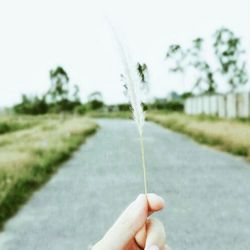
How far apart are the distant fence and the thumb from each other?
1431 inches

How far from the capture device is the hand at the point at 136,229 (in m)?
0.76

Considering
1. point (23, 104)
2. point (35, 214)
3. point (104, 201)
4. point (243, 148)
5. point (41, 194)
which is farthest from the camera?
point (23, 104)

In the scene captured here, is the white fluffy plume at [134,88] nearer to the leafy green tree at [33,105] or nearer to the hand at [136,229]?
the hand at [136,229]

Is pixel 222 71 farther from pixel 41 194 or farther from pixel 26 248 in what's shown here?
pixel 26 248

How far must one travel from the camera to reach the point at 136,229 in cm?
78

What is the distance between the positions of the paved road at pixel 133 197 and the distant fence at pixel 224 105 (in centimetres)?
2297

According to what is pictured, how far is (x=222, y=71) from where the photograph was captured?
145 feet

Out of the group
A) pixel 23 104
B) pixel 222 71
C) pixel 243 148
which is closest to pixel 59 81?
pixel 222 71

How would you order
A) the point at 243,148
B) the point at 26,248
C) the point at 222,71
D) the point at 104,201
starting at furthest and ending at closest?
1. the point at 222,71
2. the point at 243,148
3. the point at 104,201
4. the point at 26,248

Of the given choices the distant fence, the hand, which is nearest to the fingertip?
the hand

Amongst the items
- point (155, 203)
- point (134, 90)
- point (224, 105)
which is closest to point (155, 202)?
point (155, 203)

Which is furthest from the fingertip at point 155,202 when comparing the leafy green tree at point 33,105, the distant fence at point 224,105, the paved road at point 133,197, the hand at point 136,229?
the leafy green tree at point 33,105

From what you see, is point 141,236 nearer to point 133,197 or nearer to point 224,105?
point 133,197

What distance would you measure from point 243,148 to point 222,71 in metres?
29.1
